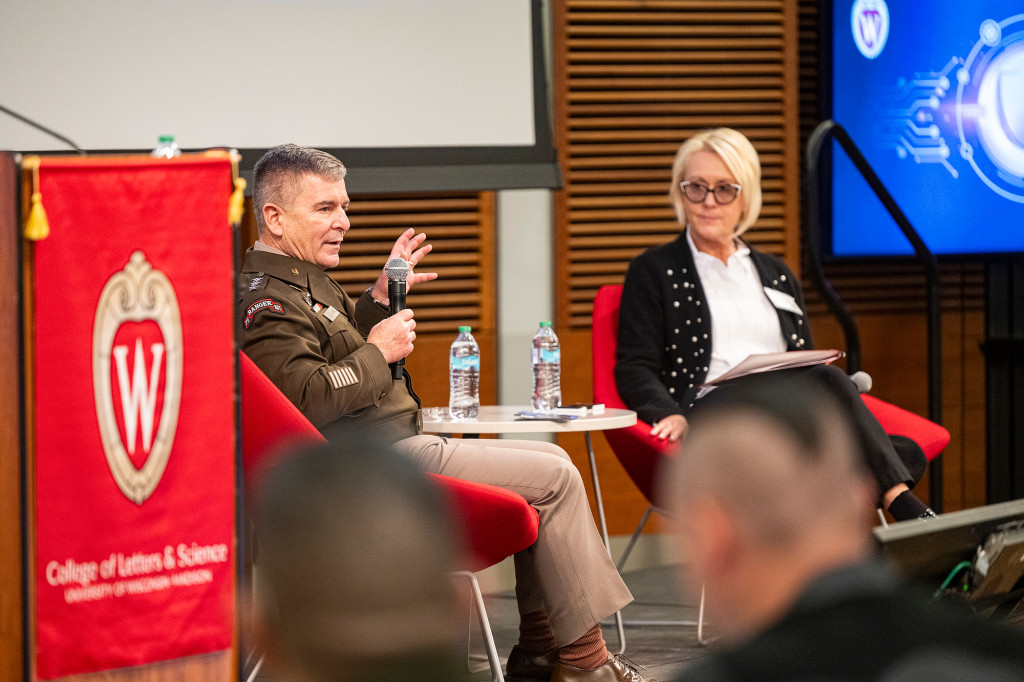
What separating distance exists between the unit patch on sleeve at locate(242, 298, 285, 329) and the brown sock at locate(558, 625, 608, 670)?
3.37 feet

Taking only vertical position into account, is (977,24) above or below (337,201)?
above

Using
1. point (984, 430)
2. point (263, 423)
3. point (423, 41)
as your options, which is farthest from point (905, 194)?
point (263, 423)

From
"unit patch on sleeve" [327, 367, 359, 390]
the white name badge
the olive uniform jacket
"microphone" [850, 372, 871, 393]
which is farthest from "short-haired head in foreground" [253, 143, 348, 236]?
"microphone" [850, 372, 871, 393]

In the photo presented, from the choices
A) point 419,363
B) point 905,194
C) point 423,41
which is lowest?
point 419,363

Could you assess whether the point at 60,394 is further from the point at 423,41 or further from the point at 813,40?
the point at 813,40

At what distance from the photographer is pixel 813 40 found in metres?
4.97

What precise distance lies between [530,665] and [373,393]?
33.9 inches

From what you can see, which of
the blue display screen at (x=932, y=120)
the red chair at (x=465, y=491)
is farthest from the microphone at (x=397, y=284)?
the blue display screen at (x=932, y=120)

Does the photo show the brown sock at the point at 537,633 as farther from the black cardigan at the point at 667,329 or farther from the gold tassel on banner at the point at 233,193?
the gold tassel on banner at the point at 233,193

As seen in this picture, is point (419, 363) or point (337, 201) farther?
point (419, 363)

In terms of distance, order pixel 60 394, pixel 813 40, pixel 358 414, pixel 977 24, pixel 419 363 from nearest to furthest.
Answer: pixel 60 394 < pixel 358 414 < pixel 419 363 < pixel 977 24 < pixel 813 40

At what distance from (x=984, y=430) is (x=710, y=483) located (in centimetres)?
469

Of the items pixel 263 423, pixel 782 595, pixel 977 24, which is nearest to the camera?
pixel 782 595

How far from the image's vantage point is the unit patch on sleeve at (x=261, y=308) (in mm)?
2506
